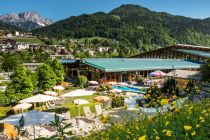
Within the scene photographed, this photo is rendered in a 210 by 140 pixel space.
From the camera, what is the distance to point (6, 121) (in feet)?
47.8

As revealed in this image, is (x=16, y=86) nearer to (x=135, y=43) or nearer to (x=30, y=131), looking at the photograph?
(x=30, y=131)

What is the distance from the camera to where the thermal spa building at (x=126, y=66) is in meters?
44.7

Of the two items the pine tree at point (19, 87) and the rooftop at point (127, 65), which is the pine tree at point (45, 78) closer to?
the pine tree at point (19, 87)

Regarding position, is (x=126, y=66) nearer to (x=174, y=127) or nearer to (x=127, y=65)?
(x=127, y=65)

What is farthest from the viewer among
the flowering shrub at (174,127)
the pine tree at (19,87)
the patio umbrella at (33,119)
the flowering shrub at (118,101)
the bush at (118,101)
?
the pine tree at (19,87)

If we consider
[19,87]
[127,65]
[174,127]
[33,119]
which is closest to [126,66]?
[127,65]

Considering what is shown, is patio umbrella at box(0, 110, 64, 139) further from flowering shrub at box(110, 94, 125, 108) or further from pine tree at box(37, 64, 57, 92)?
pine tree at box(37, 64, 57, 92)

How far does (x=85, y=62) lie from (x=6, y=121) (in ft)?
106

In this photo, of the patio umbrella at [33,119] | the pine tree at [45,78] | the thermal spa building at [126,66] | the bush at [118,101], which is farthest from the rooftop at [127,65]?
the patio umbrella at [33,119]

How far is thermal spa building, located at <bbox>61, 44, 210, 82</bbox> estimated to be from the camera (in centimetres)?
4469

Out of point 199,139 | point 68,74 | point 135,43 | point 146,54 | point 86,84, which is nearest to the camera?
point 199,139

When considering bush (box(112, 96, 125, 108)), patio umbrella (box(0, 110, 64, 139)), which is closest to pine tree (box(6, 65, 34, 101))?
bush (box(112, 96, 125, 108))

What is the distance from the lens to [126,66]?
46.4 metres

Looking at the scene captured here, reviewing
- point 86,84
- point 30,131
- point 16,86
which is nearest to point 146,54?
point 86,84
